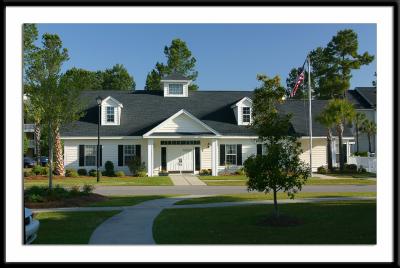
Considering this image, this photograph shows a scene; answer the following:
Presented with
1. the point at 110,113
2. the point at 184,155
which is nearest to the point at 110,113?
the point at 110,113

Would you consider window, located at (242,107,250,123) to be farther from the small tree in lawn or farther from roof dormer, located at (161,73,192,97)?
the small tree in lawn

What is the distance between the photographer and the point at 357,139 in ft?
179

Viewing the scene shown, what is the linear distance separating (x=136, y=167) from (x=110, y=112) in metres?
5.64

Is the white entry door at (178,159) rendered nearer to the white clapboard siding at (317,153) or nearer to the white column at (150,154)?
the white column at (150,154)

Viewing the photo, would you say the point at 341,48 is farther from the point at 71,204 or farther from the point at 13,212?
the point at 13,212

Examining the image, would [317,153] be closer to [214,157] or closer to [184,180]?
[214,157]

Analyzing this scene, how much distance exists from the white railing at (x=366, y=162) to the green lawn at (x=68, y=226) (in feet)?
90.6

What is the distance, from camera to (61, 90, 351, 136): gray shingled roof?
36.3m

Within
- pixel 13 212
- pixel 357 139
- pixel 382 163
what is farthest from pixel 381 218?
pixel 357 139

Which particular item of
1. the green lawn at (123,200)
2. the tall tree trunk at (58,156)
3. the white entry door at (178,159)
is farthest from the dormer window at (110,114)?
the green lawn at (123,200)

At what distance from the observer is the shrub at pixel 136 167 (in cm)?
3428

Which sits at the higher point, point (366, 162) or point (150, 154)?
point (150, 154)

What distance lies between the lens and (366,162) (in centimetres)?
3941

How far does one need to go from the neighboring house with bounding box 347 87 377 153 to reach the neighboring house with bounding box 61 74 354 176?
1718 cm
